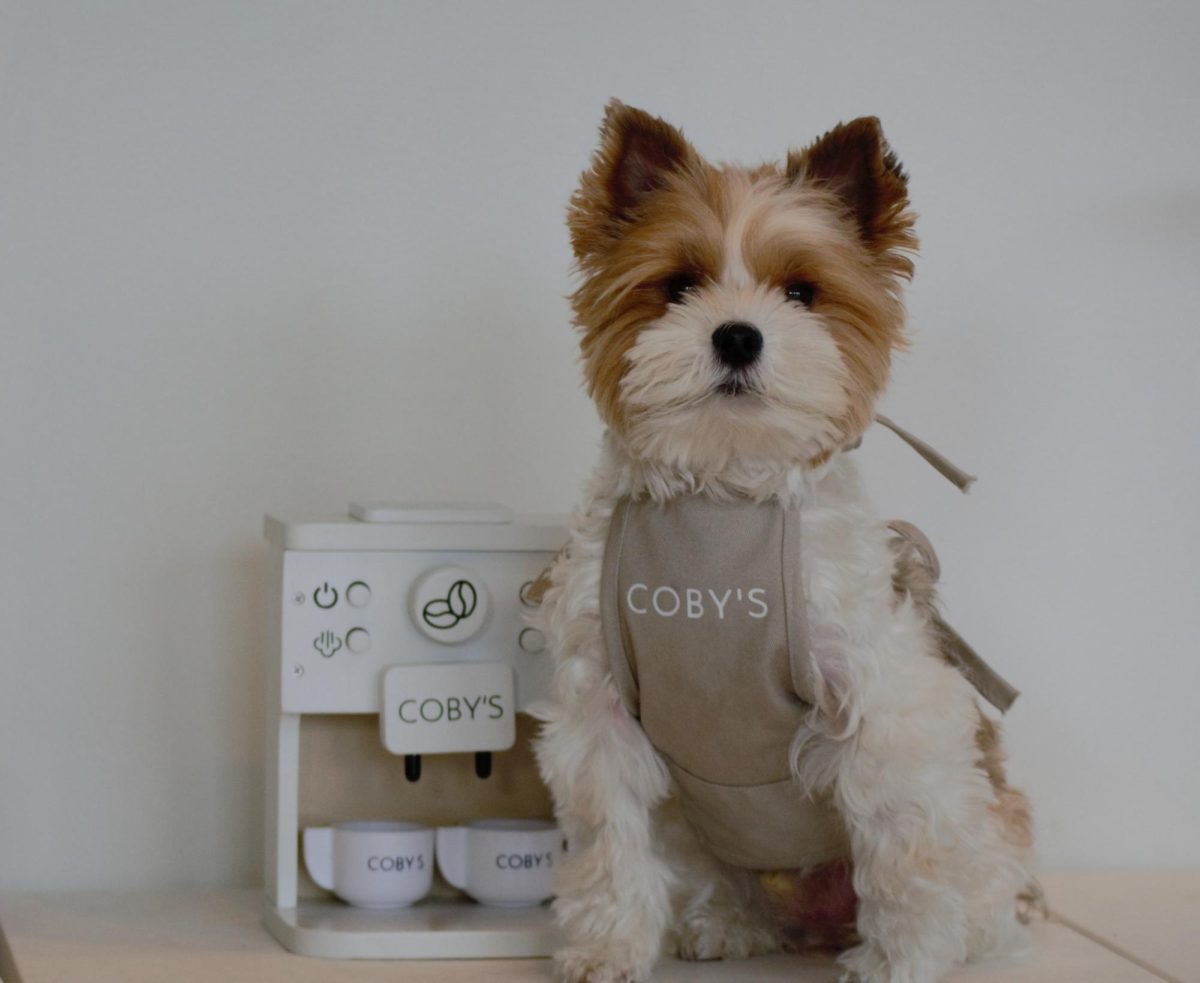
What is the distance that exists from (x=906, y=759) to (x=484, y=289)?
73 centimetres

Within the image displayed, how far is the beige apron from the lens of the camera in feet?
3.48

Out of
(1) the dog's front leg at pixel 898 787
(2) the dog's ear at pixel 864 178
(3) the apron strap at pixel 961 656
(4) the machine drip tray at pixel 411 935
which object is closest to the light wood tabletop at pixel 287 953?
(4) the machine drip tray at pixel 411 935

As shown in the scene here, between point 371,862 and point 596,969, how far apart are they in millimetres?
250

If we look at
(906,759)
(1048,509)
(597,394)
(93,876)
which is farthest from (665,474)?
(93,876)

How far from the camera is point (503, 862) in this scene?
1304mm

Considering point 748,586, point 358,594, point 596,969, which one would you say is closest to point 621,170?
point 748,586

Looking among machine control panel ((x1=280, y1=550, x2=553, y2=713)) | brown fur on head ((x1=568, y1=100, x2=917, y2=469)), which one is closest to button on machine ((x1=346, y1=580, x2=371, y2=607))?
machine control panel ((x1=280, y1=550, x2=553, y2=713))

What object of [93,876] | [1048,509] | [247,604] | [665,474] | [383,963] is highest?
[665,474]

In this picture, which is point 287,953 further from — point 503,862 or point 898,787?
point 898,787

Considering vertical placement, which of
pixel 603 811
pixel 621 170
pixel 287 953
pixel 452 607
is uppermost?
pixel 621 170

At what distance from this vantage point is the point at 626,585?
43.1 inches

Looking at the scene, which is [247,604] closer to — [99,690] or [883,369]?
[99,690]

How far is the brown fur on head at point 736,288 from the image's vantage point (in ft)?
3.39

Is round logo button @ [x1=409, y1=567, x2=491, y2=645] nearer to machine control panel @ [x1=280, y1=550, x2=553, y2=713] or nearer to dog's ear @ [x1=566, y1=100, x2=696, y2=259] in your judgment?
machine control panel @ [x1=280, y1=550, x2=553, y2=713]
